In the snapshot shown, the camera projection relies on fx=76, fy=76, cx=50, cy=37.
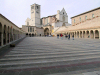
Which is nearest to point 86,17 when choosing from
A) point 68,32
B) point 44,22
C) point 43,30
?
point 68,32

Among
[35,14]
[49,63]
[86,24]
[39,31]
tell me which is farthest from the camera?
[35,14]

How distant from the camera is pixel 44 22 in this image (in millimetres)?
82062

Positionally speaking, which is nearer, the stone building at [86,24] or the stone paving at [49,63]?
the stone paving at [49,63]

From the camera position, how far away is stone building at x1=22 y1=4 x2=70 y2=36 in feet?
212

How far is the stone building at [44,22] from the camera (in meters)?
64.6

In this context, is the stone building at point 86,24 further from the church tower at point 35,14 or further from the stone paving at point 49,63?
the church tower at point 35,14

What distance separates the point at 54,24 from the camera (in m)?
65.2

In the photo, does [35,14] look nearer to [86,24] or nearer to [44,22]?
[44,22]

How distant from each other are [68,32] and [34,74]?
34.9 m

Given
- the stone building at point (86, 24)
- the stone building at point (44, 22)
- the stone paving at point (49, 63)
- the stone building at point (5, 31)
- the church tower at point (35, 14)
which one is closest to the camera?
the stone paving at point (49, 63)

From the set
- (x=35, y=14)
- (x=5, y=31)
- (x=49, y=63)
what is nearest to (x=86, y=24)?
(x=5, y=31)

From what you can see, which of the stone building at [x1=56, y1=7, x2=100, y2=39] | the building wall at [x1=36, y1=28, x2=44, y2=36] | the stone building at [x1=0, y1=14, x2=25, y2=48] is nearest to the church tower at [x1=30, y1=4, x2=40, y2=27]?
the building wall at [x1=36, y1=28, x2=44, y2=36]

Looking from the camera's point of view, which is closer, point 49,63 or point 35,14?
point 49,63

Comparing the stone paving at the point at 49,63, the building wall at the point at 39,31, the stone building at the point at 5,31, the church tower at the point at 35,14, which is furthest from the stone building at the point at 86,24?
the church tower at the point at 35,14
